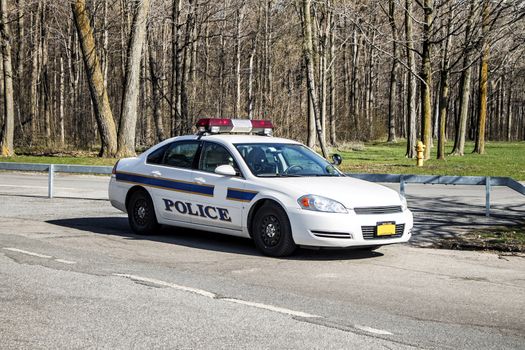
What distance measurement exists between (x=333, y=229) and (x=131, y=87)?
23.8 m

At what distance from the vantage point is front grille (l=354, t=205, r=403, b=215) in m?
9.66

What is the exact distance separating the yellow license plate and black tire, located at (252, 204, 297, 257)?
1060mm

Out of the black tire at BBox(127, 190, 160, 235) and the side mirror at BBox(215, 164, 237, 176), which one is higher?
the side mirror at BBox(215, 164, 237, 176)

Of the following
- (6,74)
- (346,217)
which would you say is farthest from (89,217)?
(6,74)

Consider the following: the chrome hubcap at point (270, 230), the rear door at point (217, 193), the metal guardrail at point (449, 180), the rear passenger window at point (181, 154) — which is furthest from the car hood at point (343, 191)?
the metal guardrail at point (449, 180)

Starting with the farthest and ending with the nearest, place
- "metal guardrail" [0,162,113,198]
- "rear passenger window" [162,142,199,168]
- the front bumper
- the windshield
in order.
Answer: "metal guardrail" [0,162,113,198] → "rear passenger window" [162,142,199,168] → the windshield → the front bumper

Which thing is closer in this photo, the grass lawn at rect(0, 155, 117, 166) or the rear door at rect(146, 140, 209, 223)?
the rear door at rect(146, 140, 209, 223)

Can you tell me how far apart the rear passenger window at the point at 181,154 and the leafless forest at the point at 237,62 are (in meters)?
6.30

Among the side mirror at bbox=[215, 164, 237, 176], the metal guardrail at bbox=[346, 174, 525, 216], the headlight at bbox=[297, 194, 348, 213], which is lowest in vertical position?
the headlight at bbox=[297, 194, 348, 213]

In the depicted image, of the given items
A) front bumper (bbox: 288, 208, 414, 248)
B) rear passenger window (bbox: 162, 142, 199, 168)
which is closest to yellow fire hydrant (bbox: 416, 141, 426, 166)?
rear passenger window (bbox: 162, 142, 199, 168)

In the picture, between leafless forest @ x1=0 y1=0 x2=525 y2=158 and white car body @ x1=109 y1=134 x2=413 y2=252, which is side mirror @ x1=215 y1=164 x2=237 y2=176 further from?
leafless forest @ x1=0 y1=0 x2=525 y2=158

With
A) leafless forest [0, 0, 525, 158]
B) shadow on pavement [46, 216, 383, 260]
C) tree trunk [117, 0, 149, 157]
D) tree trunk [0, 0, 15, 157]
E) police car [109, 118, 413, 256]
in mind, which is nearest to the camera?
police car [109, 118, 413, 256]

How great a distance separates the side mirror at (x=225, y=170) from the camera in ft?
34.8

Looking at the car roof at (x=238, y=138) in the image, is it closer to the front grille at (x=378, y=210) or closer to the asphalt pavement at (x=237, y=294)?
the asphalt pavement at (x=237, y=294)
